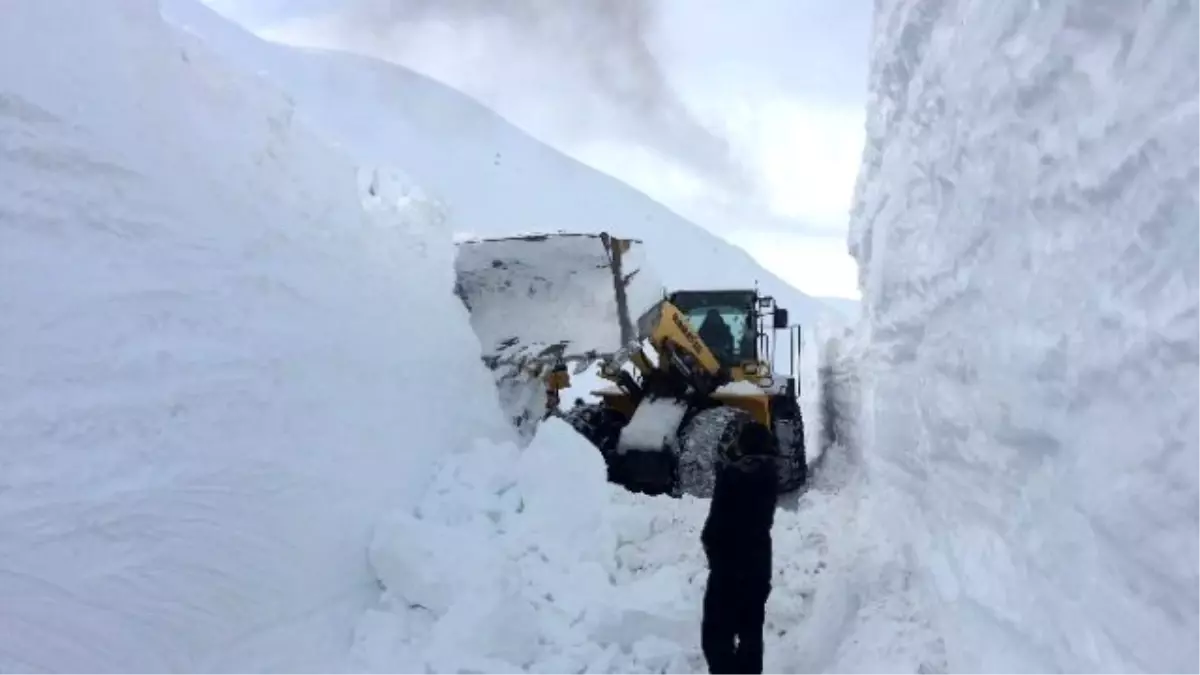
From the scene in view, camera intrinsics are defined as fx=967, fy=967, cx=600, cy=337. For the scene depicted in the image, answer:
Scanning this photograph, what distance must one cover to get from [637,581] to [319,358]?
202 centimetres

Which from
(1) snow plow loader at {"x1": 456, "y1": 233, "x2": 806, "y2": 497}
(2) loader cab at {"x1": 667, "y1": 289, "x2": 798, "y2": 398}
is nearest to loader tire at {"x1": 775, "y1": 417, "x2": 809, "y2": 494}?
(1) snow plow loader at {"x1": 456, "y1": 233, "x2": 806, "y2": 497}

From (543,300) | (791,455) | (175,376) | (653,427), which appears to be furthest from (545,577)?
(791,455)

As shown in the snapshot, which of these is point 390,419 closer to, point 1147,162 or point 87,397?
point 87,397

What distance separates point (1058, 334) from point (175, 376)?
314 cm

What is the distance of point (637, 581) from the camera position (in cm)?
515

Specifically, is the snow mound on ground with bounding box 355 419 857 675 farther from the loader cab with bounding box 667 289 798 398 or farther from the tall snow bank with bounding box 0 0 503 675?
the loader cab with bounding box 667 289 798 398

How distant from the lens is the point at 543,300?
6.71 metres

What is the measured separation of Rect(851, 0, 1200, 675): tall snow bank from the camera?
6.47 feet

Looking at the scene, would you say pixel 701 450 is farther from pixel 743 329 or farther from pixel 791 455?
pixel 743 329

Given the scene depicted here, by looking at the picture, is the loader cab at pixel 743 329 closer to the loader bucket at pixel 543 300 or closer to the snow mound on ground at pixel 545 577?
the loader bucket at pixel 543 300

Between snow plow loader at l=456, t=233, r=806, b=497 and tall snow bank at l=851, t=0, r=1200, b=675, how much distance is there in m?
1.10

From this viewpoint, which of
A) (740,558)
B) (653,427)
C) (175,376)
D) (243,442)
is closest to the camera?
(175,376)

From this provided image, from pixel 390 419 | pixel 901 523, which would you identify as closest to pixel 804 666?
pixel 901 523

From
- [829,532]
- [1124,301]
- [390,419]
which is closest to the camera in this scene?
[1124,301]
